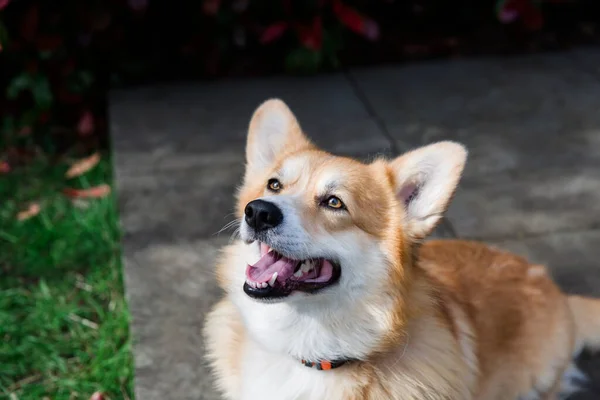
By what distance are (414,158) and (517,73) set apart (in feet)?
12.5

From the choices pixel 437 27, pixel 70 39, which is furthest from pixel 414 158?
pixel 437 27

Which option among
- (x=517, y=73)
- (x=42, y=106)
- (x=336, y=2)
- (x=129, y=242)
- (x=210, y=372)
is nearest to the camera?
(x=210, y=372)

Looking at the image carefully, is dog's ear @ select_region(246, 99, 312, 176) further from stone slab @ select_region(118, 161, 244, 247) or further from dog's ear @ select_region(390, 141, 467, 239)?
stone slab @ select_region(118, 161, 244, 247)

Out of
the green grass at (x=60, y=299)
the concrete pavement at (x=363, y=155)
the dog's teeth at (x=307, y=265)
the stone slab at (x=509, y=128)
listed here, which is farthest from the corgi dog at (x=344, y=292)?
the stone slab at (x=509, y=128)

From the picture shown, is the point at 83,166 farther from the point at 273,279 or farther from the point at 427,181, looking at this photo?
the point at 427,181

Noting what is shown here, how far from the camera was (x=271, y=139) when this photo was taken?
279 centimetres

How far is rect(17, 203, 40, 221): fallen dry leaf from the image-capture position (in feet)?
13.6

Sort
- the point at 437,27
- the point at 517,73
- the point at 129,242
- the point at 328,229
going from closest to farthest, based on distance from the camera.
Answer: the point at 328,229
the point at 129,242
the point at 517,73
the point at 437,27

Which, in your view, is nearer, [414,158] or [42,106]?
[414,158]

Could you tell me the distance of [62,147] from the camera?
5.10 meters

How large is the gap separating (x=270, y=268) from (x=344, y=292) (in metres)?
0.28

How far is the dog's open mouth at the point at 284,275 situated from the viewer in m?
2.29

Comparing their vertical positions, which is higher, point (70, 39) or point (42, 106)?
point (70, 39)

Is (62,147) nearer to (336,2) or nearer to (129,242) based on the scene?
(129,242)
